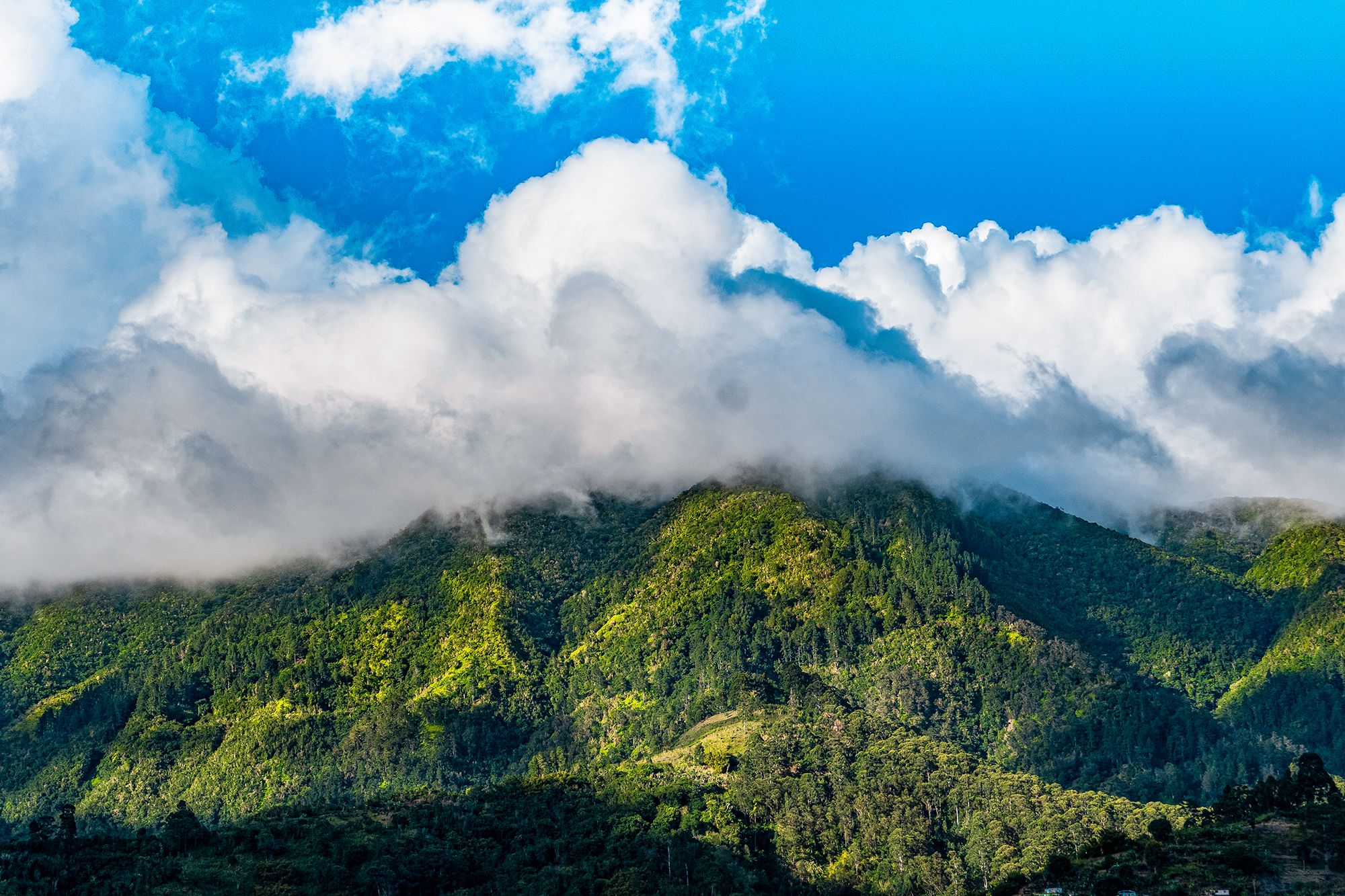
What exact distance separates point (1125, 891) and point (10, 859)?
132450 millimetres

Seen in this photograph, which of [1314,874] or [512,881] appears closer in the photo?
[1314,874]

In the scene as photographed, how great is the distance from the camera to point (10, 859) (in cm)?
19375

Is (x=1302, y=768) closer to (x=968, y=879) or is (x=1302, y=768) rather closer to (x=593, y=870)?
(x=968, y=879)

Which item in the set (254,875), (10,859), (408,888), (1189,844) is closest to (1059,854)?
(1189,844)

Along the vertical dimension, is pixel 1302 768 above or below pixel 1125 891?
above

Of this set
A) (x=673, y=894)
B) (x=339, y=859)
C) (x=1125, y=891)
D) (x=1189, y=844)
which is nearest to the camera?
(x=1125, y=891)

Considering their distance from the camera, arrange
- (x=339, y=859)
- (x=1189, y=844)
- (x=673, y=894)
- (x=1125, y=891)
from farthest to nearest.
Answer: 1. (x=339, y=859)
2. (x=673, y=894)
3. (x=1189, y=844)
4. (x=1125, y=891)

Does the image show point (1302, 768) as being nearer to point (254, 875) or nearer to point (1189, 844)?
point (1189, 844)

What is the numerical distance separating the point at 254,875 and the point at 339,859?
11.7 meters

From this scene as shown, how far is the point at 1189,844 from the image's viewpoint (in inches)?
6604

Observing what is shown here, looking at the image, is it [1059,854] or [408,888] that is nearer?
[1059,854]

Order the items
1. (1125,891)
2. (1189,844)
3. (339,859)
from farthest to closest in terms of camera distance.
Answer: (339,859) < (1189,844) < (1125,891)

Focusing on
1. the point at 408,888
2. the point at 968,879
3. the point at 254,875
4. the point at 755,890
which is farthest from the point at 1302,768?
the point at 254,875

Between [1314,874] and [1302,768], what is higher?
[1302,768]
